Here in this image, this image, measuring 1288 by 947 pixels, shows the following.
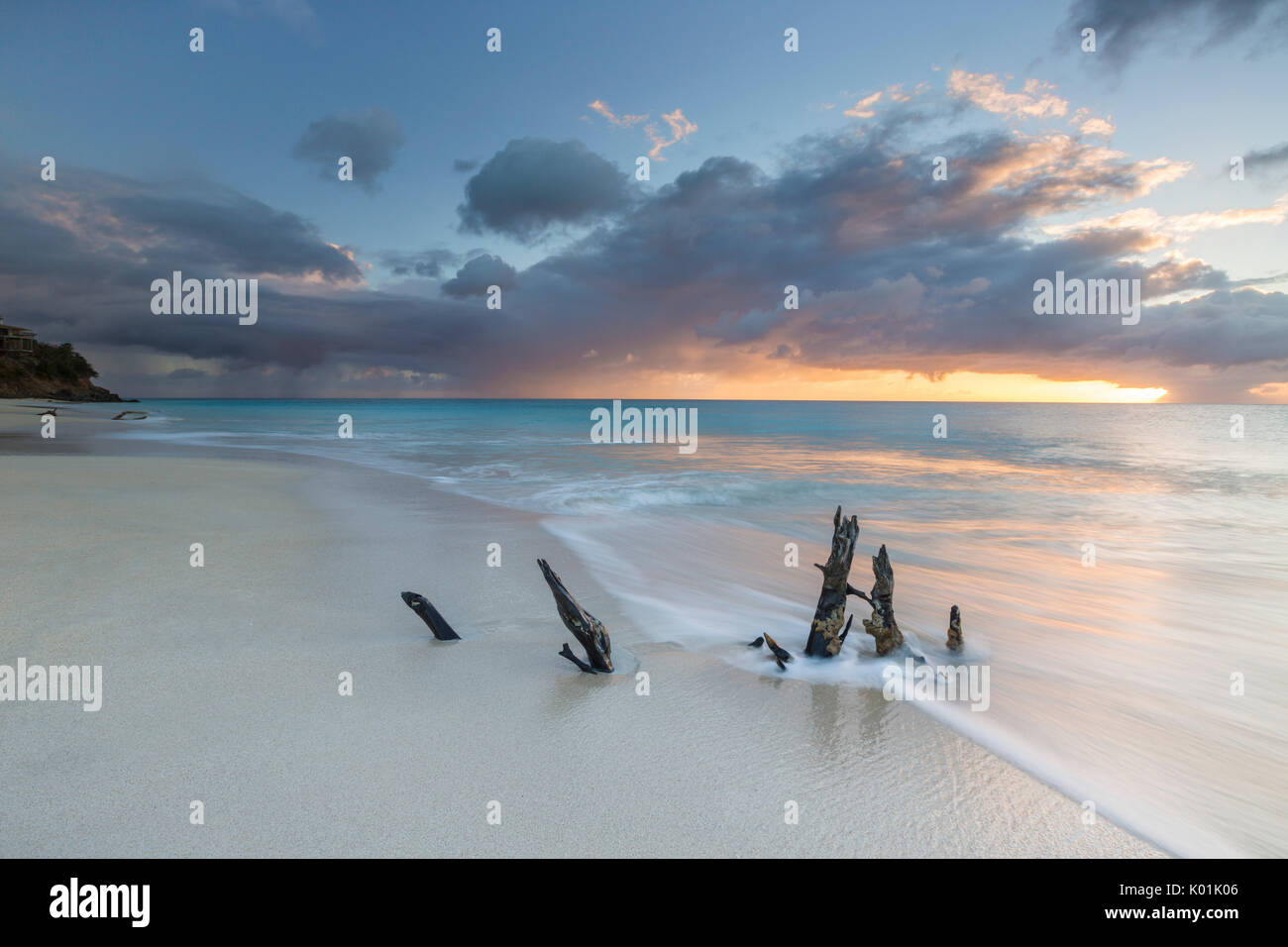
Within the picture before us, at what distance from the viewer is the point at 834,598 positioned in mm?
4879

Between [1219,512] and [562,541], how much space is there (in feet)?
56.5

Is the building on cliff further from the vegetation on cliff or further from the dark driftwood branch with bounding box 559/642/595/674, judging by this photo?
the dark driftwood branch with bounding box 559/642/595/674

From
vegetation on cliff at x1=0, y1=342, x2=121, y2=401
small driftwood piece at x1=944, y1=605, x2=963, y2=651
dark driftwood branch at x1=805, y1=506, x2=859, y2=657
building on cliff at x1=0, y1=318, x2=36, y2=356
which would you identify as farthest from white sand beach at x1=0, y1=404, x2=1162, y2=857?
building on cliff at x1=0, y1=318, x2=36, y2=356

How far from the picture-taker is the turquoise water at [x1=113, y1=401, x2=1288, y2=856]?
12.4ft

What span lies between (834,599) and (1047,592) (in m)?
5.03

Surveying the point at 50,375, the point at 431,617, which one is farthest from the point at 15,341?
the point at 431,617

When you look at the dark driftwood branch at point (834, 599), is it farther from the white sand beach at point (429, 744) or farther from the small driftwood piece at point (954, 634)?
the small driftwood piece at point (954, 634)

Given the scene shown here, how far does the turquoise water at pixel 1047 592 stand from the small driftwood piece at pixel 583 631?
110cm

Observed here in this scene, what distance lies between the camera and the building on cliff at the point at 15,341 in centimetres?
7201

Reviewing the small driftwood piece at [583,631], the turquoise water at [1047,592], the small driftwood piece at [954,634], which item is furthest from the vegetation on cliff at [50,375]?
the small driftwood piece at [954,634]

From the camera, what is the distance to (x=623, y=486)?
57.2 ft

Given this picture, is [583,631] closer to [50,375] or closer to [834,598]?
[834,598]

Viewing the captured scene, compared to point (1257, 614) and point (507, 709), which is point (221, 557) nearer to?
point (507, 709)

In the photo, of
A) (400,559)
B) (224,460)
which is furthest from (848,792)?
(224,460)
